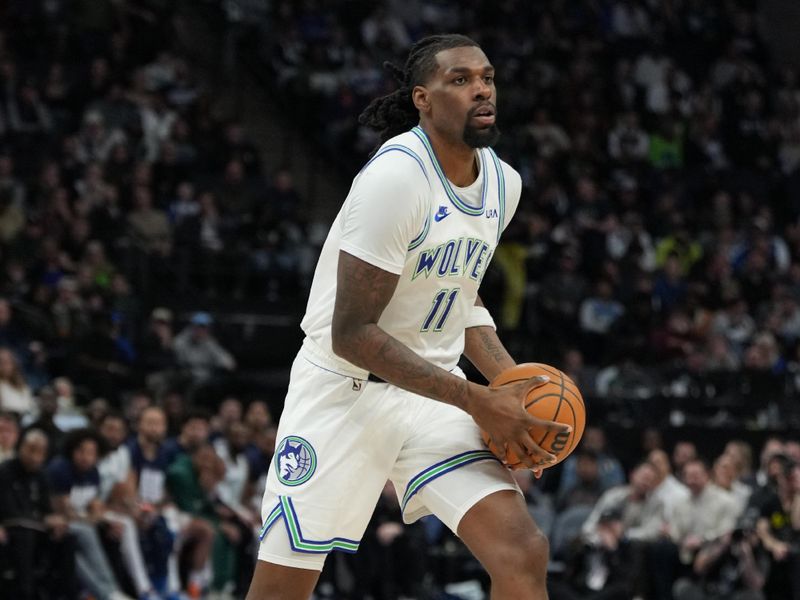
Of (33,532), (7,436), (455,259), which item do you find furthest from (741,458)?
(455,259)

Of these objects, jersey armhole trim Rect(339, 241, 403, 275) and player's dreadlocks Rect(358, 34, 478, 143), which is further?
player's dreadlocks Rect(358, 34, 478, 143)

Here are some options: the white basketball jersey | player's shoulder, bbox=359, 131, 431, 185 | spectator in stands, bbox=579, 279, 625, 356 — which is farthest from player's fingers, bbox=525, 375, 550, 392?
spectator in stands, bbox=579, 279, 625, 356

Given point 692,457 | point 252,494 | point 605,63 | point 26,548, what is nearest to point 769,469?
point 692,457

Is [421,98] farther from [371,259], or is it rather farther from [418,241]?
[371,259]

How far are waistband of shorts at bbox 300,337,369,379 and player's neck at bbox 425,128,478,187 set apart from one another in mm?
782

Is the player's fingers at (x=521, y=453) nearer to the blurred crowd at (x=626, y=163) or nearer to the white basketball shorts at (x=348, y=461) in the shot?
the white basketball shorts at (x=348, y=461)

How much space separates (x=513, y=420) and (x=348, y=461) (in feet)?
2.39

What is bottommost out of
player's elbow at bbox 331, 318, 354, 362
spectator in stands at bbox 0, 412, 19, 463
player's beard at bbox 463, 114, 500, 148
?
spectator in stands at bbox 0, 412, 19, 463

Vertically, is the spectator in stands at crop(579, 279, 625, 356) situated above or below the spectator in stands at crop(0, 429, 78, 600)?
below

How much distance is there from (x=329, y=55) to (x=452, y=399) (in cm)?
1538

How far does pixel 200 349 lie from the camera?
15.1m

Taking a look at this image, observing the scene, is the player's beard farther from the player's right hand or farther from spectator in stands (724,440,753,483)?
spectator in stands (724,440,753,483)

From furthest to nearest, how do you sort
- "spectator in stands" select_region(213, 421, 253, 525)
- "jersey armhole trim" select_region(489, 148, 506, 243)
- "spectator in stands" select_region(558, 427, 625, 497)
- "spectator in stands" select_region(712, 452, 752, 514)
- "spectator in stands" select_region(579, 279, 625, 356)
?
"spectator in stands" select_region(579, 279, 625, 356)
"spectator in stands" select_region(558, 427, 625, 497)
"spectator in stands" select_region(712, 452, 752, 514)
"spectator in stands" select_region(213, 421, 253, 525)
"jersey armhole trim" select_region(489, 148, 506, 243)

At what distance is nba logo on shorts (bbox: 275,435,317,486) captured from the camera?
5395mm
